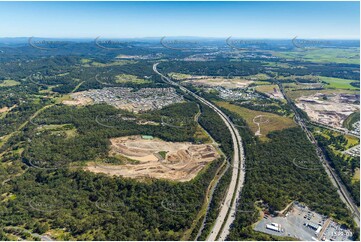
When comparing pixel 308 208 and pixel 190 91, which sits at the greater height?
pixel 190 91

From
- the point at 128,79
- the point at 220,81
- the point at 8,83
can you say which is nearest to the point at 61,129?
the point at 128,79

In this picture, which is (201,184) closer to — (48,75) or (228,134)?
(228,134)

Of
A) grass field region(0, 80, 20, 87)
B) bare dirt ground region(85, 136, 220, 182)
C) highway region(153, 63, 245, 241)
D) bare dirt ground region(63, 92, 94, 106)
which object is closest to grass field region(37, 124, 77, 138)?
bare dirt ground region(85, 136, 220, 182)

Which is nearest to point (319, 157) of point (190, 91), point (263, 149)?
point (263, 149)

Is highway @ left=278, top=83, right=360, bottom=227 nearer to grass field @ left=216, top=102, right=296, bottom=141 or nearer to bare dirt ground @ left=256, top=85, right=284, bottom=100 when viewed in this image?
grass field @ left=216, top=102, right=296, bottom=141

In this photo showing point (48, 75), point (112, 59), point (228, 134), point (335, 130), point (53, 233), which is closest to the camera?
point (53, 233)

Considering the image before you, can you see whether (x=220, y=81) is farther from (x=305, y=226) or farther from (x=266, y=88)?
(x=305, y=226)

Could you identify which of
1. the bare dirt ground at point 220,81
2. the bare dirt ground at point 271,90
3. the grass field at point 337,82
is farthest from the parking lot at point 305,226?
the grass field at point 337,82
